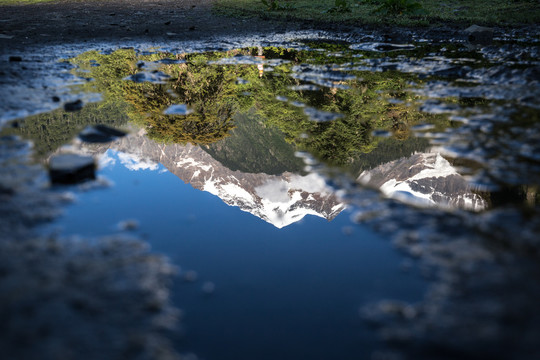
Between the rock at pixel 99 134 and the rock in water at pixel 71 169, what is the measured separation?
105 centimetres

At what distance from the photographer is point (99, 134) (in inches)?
218

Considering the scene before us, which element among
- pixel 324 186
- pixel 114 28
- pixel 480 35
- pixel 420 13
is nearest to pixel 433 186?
pixel 324 186

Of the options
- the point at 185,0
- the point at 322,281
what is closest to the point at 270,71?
the point at 322,281

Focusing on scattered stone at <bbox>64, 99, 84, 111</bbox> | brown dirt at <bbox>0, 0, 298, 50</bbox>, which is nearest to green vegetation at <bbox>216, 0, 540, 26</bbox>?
brown dirt at <bbox>0, 0, 298, 50</bbox>

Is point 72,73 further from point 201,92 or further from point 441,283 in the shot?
point 441,283

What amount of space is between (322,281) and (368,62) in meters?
10.1

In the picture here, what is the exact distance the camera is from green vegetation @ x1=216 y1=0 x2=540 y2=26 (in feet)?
68.0

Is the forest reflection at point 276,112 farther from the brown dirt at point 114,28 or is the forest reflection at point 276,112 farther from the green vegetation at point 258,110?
the brown dirt at point 114,28

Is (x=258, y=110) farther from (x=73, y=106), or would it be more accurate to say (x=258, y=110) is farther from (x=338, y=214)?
(x=338, y=214)

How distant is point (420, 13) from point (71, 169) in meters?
24.7

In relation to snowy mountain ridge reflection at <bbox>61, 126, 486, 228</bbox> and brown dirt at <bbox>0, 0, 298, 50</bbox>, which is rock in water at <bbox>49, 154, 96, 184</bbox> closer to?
snowy mountain ridge reflection at <bbox>61, 126, 486, 228</bbox>

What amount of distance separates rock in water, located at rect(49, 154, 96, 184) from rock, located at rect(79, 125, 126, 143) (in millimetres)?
1051

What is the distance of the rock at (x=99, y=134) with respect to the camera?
5.50 m

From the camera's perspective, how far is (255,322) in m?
2.46
